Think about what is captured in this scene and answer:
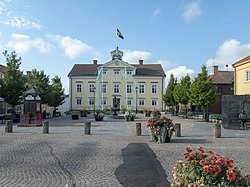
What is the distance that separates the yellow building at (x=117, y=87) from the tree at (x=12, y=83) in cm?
3395

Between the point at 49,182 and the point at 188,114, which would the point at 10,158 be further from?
the point at 188,114

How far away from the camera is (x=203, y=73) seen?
29734 millimetres

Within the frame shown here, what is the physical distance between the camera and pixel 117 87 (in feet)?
210

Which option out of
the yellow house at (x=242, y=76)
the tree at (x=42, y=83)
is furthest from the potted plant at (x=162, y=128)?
the tree at (x=42, y=83)

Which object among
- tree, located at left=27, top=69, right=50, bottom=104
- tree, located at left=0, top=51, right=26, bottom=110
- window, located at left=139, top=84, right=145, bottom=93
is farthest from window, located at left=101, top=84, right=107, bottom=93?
tree, located at left=0, top=51, right=26, bottom=110

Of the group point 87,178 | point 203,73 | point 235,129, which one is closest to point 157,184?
point 87,178

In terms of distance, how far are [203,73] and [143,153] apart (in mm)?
21302

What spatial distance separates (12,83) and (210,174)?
27504 mm

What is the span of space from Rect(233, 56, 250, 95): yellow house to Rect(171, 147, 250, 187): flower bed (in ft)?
88.9

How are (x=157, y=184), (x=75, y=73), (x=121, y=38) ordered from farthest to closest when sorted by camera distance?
(x=75, y=73) < (x=121, y=38) < (x=157, y=184)

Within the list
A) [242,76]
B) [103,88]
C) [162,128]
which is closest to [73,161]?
[162,128]

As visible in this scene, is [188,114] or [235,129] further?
[188,114]

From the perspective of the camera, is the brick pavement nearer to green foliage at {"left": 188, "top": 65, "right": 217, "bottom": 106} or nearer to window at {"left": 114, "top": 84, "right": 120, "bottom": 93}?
green foliage at {"left": 188, "top": 65, "right": 217, "bottom": 106}

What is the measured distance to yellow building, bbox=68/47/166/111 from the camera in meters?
63.1
